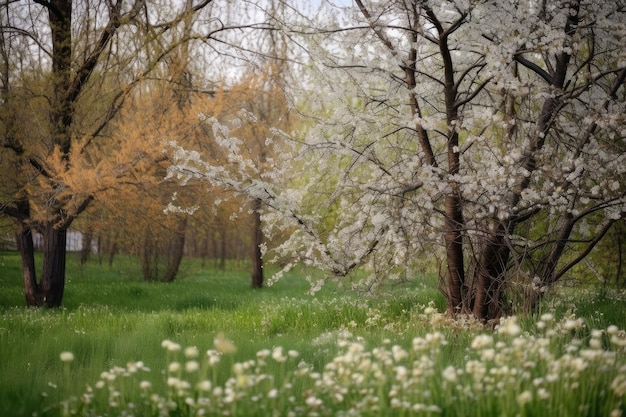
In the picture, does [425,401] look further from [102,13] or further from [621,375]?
[102,13]

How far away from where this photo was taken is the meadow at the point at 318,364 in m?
2.94

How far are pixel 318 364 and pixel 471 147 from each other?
172 inches

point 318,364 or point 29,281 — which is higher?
point 29,281

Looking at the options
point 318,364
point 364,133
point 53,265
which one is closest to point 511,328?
point 318,364

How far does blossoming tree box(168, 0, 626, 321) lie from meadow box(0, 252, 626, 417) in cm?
84

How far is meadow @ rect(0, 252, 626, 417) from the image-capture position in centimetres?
294

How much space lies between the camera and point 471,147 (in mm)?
8070

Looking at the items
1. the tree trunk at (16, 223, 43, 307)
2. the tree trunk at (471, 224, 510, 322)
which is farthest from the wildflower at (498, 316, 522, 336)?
the tree trunk at (16, 223, 43, 307)

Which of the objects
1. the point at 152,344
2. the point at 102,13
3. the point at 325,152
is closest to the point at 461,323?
the point at 325,152

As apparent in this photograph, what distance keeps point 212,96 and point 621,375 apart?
376 inches

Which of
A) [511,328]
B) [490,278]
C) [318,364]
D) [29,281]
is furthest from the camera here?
[29,281]

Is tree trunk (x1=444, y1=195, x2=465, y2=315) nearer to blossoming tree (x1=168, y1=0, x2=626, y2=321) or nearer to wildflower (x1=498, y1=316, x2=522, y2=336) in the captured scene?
blossoming tree (x1=168, y1=0, x2=626, y2=321)

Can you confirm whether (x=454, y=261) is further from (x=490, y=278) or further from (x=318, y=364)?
(x=318, y=364)

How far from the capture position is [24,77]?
10.1 meters
